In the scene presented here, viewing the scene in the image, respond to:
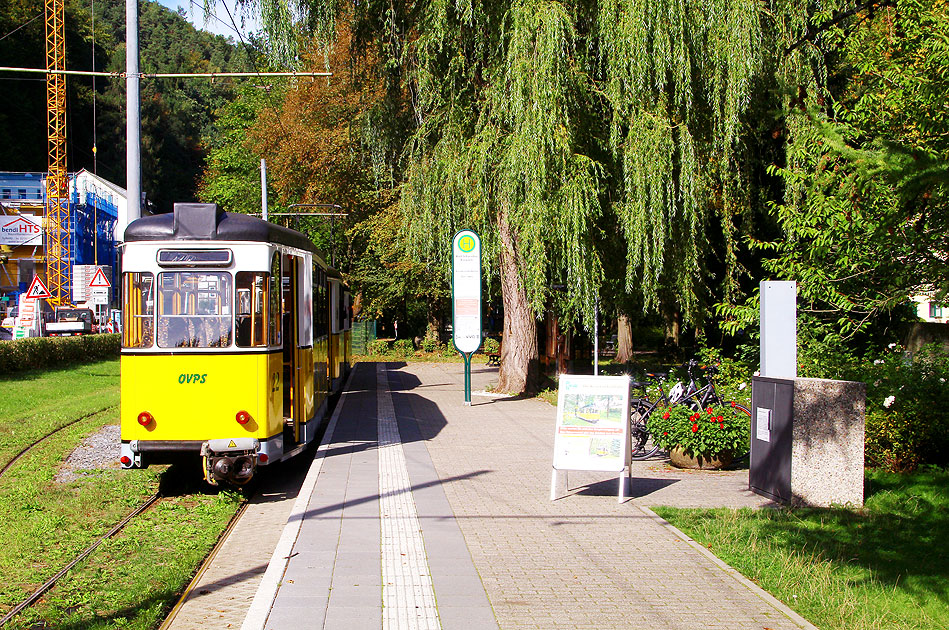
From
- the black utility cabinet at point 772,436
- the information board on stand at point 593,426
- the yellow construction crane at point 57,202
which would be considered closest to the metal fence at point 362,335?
the yellow construction crane at point 57,202

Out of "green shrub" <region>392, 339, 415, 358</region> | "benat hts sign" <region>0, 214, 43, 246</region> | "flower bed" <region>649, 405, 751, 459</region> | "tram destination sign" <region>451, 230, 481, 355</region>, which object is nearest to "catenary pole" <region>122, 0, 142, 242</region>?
"tram destination sign" <region>451, 230, 481, 355</region>

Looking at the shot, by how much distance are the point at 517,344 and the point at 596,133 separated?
6481 millimetres

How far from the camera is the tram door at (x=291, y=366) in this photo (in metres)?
12.1

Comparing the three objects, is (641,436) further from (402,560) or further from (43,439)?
(43,439)

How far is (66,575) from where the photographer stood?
7359mm

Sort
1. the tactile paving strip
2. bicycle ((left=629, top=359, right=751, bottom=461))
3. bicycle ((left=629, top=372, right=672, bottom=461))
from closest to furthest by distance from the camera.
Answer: the tactile paving strip, bicycle ((left=629, top=359, right=751, bottom=461)), bicycle ((left=629, top=372, right=672, bottom=461))

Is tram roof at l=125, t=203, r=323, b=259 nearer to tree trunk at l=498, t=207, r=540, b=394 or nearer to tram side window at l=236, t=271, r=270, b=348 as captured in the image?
tram side window at l=236, t=271, r=270, b=348

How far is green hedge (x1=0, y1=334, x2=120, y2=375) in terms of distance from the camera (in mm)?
26188

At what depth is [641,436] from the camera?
13.1 meters

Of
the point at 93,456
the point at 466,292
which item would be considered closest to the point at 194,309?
the point at 93,456

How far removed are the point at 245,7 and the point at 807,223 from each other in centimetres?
1319

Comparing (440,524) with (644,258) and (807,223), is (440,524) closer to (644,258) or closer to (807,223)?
(807,223)

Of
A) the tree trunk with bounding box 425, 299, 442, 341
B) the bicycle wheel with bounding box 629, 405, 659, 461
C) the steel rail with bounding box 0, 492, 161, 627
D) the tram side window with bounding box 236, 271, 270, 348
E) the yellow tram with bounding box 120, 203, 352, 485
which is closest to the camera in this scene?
the steel rail with bounding box 0, 492, 161, 627

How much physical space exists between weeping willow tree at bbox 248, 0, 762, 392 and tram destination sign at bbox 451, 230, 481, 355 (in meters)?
0.40
